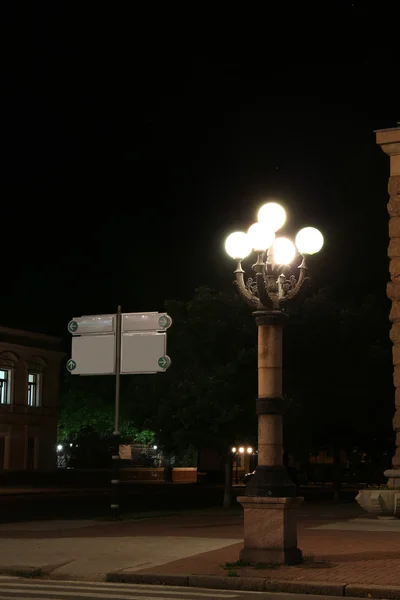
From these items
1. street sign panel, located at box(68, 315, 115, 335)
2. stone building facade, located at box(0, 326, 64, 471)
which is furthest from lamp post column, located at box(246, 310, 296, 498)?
stone building facade, located at box(0, 326, 64, 471)

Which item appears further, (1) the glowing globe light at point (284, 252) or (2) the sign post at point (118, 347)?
(2) the sign post at point (118, 347)

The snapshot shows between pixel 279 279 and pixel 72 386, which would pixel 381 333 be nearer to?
pixel 279 279

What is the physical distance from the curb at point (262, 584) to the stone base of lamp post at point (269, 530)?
1110mm

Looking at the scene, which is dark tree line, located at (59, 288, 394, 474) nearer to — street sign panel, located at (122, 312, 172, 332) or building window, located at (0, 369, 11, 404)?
street sign panel, located at (122, 312, 172, 332)

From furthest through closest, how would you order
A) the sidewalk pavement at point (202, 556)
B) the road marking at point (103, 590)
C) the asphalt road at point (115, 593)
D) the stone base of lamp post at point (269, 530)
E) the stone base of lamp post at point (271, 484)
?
the stone base of lamp post at point (271, 484) → the stone base of lamp post at point (269, 530) → the sidewalk pavement at point (202, 556) → the road marking at point (103, 590) → the asphalt road at point (115, 593)

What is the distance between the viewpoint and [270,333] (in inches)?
585

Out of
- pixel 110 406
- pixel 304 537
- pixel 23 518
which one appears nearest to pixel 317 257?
pixel 23 518

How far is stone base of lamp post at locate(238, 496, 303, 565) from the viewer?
14.0m

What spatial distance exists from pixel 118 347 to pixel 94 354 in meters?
0.86

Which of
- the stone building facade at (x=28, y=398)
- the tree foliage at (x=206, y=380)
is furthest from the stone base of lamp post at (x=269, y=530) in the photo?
the stone building facade at (x=28, y=398)

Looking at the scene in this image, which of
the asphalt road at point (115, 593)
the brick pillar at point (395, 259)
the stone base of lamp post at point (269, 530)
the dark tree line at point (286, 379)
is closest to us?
the asphalt road at point (115, 593)

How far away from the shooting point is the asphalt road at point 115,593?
11922mm

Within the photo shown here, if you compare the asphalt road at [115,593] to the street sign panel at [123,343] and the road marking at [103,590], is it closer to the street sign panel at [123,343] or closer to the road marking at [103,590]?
the road marking at [103,590]

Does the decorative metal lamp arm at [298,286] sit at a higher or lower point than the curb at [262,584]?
higher
